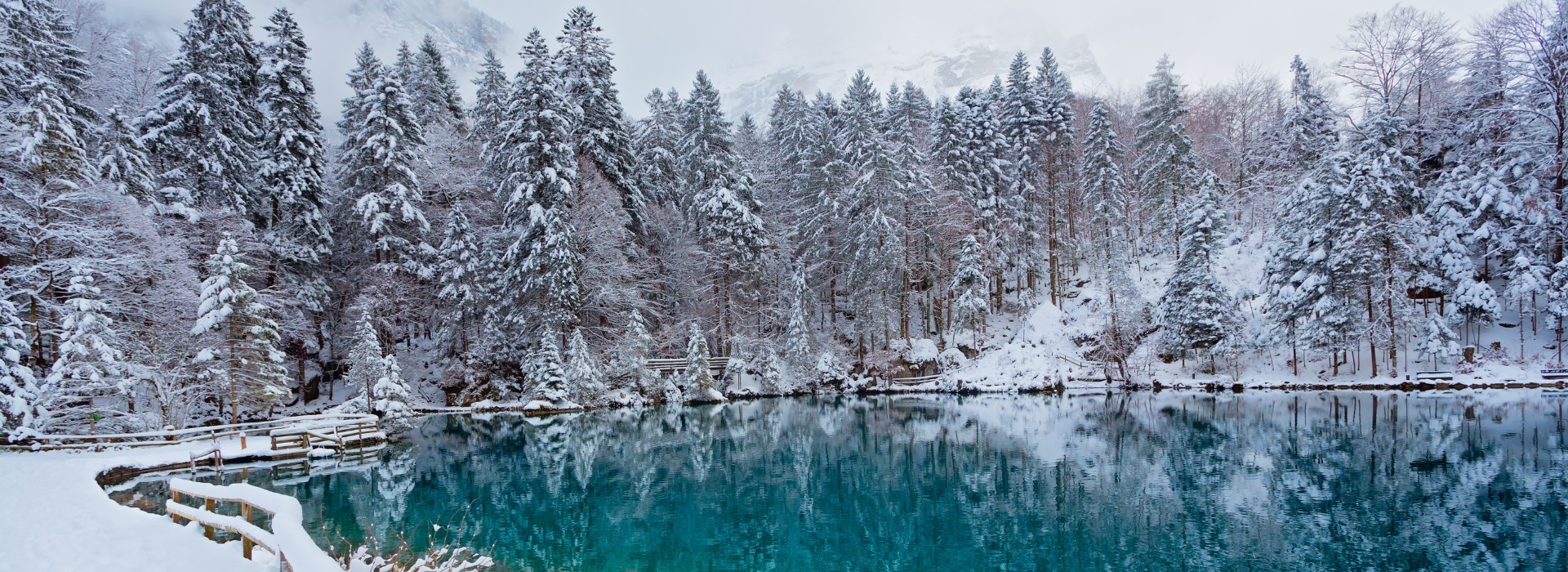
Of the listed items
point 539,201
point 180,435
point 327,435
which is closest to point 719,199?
point 539,201

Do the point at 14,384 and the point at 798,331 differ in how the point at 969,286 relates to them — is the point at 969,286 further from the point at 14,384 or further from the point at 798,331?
the point at 14,384

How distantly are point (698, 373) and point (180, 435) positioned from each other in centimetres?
2062

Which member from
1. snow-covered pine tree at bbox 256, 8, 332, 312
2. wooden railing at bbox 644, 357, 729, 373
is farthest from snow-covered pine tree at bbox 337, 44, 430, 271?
wooden railing at bbox 644, 357, 729, 373

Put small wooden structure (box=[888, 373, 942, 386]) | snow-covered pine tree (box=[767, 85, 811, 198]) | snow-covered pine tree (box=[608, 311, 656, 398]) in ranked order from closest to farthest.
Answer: snow-covered pine tree (box=[608, 311, 656, 398])
small wooden structure (box=[888, 373, 942, 386])
snow-covered pine tree (box=[767, 85, 811, 198])

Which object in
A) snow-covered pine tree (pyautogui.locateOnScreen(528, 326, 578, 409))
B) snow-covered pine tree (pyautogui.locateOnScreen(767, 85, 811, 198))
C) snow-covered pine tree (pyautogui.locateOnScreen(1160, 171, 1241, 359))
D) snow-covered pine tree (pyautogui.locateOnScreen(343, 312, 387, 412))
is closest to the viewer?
snow-covered pine tree (pyautogui.locateOnScreen(343, 312, 387, 412))

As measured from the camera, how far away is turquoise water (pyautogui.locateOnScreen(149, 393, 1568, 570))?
11.7 meters

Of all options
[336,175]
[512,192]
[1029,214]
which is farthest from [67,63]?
[1029,214]

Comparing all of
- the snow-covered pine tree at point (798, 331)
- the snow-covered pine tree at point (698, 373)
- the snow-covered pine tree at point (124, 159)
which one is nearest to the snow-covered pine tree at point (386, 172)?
the snow-covered pine tree at point (124, 159)

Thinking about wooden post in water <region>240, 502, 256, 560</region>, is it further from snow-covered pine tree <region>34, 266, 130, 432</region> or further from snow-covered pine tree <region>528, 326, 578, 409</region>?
snow-covered pine tree <region>528, 326, 578, 409</region>

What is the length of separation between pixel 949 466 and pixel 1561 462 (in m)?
13.4

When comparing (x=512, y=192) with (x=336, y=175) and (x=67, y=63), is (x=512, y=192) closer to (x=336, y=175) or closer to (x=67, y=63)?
(x=336, y=175)

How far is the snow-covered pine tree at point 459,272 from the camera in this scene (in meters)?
34.6

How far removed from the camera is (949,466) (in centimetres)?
1892

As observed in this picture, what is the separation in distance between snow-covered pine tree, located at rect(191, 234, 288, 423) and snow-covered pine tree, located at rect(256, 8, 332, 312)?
7.82m
